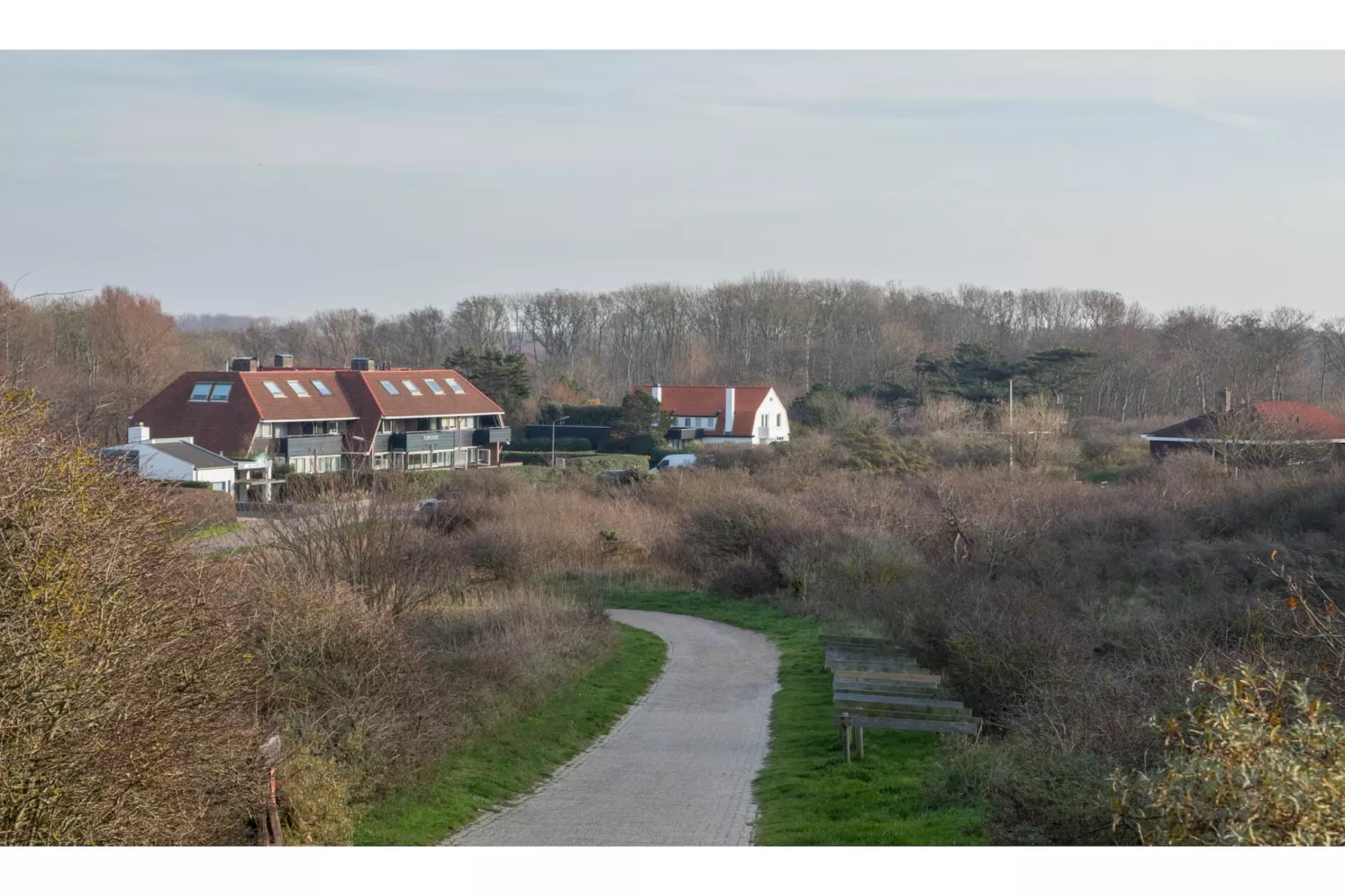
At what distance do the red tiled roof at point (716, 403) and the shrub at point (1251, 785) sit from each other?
173 feet

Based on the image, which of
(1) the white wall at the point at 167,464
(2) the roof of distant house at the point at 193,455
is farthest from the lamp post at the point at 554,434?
(1) the white wall at the point at 167,464

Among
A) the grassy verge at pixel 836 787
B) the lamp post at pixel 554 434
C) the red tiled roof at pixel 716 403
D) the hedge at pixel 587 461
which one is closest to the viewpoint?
the grassy verge at pixel 836 787

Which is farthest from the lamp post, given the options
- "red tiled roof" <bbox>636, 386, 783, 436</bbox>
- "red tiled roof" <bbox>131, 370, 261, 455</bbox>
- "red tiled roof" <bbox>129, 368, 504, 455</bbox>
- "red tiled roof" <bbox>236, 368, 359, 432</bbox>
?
"red tiled roof" <bbox>131, 370, 261, 455</bbox>

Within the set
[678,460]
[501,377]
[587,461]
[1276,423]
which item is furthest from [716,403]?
[1276,423]

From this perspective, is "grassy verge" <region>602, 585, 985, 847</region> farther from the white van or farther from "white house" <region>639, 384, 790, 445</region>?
"white house" <region>639, 384, 790, 445</region>

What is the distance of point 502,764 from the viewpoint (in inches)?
531

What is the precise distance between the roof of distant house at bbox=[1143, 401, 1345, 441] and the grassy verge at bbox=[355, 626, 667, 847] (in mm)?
28244

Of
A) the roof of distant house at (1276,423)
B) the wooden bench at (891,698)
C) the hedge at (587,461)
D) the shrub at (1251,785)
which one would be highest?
the roof of distant house at (1276,423)

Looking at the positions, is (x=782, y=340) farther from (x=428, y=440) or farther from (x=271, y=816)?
(x=271, y=816)

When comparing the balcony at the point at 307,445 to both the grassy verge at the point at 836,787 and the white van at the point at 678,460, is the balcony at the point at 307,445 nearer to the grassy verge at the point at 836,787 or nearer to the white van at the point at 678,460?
the white van at the point at 678,460

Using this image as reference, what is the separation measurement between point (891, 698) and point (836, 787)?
1.86 m

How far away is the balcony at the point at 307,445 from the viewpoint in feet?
156

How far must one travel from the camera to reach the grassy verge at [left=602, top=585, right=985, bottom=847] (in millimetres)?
9844

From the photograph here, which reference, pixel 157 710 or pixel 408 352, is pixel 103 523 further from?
pixel 408 352
